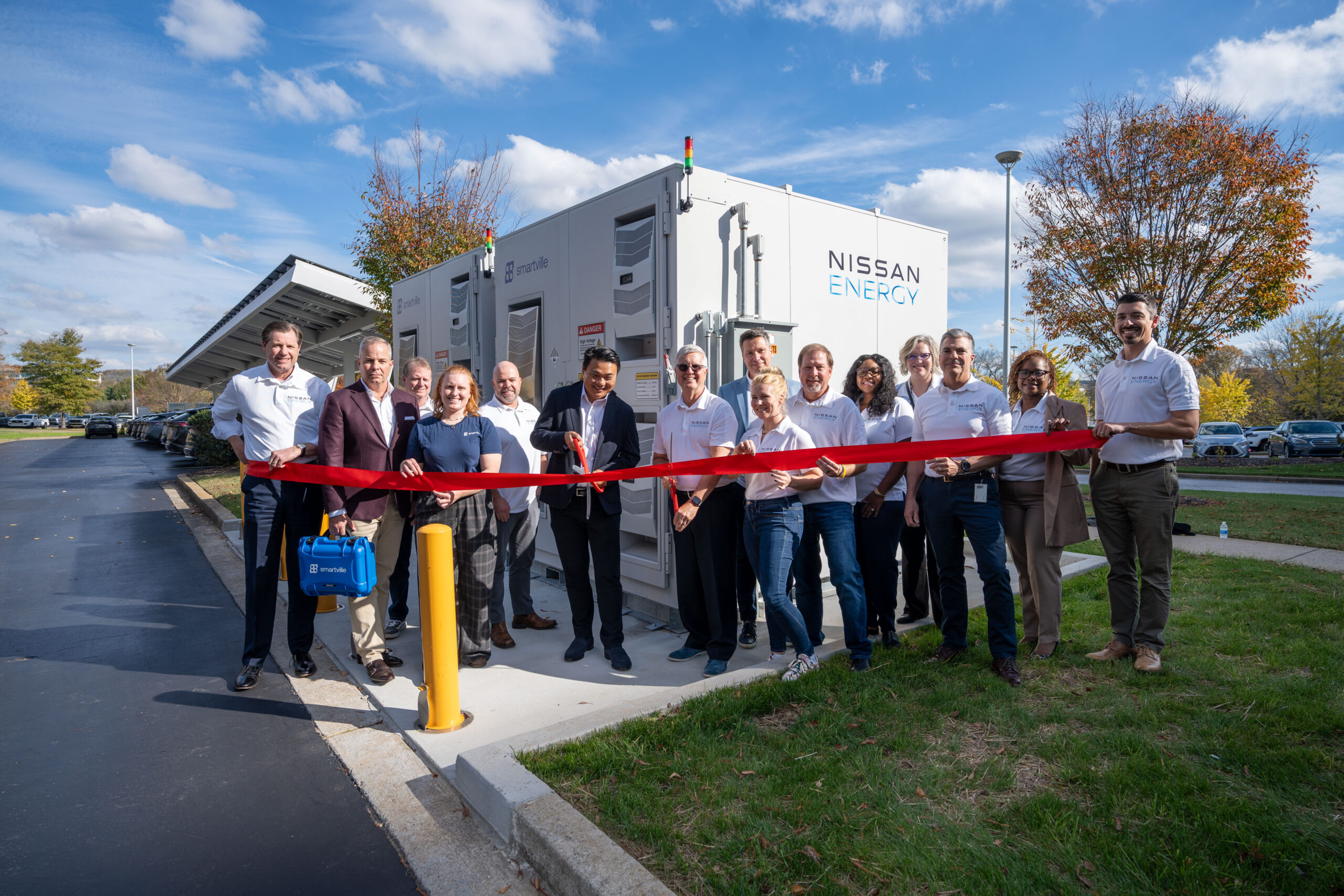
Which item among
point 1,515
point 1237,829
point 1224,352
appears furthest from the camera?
point 1224,352

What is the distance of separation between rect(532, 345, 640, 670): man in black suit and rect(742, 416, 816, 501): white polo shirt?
0.91m

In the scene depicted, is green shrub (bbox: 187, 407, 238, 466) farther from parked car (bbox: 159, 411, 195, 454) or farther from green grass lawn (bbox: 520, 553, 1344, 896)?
green grass lawn (bbox: 520, 553, 1344, 896)

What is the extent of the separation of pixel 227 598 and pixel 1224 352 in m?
60.4

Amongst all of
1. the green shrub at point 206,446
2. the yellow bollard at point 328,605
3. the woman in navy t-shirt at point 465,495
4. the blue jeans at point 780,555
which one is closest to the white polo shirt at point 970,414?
the blue jeans at point 780,555

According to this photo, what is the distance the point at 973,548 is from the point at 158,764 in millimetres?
4382

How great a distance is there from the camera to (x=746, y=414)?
4941 millimetres

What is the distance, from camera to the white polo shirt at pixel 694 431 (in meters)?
4.29

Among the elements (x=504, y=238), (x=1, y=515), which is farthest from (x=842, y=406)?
(x=1, y=515)

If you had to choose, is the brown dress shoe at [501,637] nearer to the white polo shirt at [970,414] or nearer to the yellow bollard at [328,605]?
the yellow bollard at [328,605]

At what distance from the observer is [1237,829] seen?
2545mm

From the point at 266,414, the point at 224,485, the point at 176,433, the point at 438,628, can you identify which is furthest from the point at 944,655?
the point at 176,433

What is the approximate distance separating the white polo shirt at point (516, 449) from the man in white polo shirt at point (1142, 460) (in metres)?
3.73

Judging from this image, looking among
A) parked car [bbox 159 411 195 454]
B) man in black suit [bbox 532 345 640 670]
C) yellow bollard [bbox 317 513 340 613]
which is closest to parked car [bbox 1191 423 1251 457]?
man in black suit [bbox 532 345 640 670]

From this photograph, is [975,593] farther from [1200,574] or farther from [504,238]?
[504,238]
